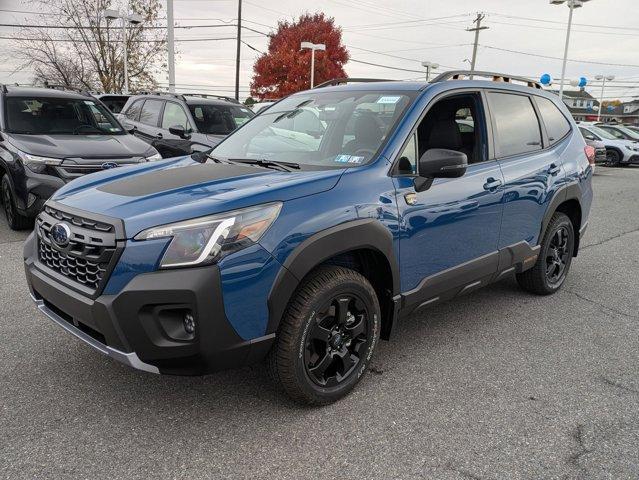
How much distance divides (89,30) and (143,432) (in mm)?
34647

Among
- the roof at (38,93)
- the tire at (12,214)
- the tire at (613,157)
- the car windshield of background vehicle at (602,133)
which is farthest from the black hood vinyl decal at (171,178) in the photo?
the tire at (613,157)

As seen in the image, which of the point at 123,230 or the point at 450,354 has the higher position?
the point at 123,230

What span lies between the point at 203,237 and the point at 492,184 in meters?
2.19

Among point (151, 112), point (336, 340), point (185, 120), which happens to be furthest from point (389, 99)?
point (151, 112)

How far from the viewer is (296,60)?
1586 inches

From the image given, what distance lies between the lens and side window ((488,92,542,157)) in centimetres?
387

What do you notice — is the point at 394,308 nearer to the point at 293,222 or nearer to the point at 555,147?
the point at 293,222

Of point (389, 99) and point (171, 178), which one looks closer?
point (171, 178)

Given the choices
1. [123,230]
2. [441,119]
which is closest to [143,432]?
[123,230]

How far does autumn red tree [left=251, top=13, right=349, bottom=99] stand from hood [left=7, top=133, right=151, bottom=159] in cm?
3428

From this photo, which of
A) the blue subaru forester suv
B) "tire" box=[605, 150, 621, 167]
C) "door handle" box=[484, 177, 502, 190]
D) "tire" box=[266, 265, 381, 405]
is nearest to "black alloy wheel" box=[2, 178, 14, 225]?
the blue subaru forester suv

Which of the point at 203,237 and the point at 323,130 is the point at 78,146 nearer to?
the point at 323,130

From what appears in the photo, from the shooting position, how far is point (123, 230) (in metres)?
2.33

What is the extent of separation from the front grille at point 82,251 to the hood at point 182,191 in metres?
0.08
